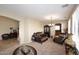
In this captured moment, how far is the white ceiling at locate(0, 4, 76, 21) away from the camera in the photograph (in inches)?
84.4

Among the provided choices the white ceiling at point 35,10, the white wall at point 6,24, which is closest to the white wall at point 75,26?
the white ceiling at point 35,10

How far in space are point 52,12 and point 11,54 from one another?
47.5 inches

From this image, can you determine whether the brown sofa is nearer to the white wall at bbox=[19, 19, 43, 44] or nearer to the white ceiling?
the white wall at bbox=[19, 19, 43, 44]

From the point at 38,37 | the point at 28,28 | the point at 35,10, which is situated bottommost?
the point at 38,37

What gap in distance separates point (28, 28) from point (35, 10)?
1.37 ft

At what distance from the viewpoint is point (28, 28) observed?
2338mm

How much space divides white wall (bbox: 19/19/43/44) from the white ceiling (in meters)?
0.11

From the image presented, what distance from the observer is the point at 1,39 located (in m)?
2.26

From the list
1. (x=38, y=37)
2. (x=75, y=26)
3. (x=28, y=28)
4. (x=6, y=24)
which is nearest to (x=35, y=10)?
(x=28, y=28)

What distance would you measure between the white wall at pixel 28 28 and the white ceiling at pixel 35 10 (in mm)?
108

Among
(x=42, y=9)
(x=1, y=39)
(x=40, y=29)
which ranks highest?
(x=42, y=9)

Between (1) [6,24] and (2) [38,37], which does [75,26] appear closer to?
(2) [38,37]
